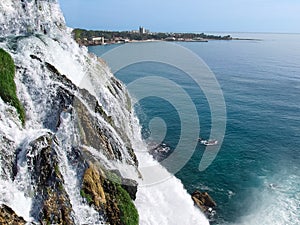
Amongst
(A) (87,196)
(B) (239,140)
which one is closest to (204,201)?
(A) (87,196)

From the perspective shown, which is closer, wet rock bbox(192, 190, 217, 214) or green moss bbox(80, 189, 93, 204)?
green moss bbox(80, 189, 93, 204)

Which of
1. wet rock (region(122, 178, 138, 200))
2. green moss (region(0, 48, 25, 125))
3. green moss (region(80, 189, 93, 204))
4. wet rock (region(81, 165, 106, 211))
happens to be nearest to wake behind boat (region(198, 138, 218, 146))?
wet rock (region(122, 178, 138, 200))

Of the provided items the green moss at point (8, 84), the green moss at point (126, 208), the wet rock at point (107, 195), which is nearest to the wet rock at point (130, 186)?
the wet rock at point (107, 195)

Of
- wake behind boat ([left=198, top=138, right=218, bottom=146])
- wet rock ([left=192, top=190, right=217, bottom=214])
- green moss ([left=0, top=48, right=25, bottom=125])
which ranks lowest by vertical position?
wet rock ([left=192, top=190, right=217, bottom=214])

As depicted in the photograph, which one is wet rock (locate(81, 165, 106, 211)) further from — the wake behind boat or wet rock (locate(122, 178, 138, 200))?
the wake behind boat

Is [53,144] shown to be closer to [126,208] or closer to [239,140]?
[126,208]

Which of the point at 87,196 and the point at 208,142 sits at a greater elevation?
the point at 87,196
